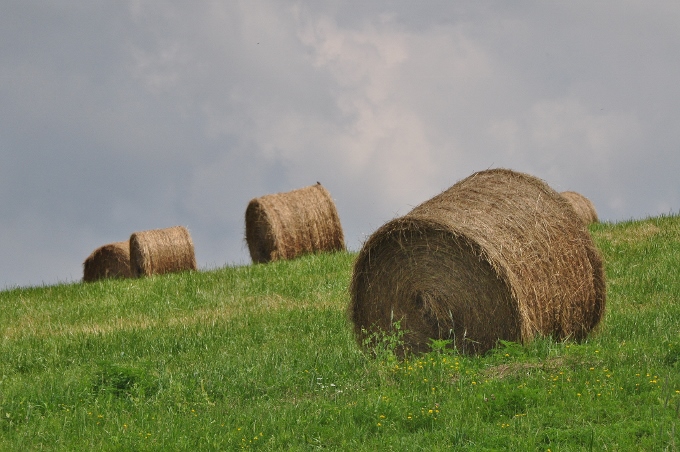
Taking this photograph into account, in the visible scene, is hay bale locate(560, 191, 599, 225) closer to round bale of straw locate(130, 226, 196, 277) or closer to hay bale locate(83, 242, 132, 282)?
round bale of straw locate(130, 226, 196, 277)

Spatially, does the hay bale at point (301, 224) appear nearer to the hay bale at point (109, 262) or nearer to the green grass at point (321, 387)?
the hay bale at point (109, 262)

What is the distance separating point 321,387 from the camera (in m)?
10.6

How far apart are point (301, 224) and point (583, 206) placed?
1072 centimetres

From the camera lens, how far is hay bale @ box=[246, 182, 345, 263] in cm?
2516

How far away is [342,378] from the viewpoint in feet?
35.8

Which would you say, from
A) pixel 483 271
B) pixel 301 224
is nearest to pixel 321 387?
pixel 483 271

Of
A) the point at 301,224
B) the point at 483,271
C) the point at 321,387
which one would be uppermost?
the point at 301,224

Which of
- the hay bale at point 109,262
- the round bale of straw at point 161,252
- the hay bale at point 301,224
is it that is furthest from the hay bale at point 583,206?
the hay bale at point 109,262

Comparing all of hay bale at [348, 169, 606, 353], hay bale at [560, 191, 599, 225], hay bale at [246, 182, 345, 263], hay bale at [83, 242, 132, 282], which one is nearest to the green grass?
hay bale at [348, 169, 606, 353]

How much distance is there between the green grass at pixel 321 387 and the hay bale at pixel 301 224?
7.49 m

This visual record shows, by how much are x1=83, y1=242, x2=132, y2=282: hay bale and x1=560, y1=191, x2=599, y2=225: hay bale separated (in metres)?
14.3

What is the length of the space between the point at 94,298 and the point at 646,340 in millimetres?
12930

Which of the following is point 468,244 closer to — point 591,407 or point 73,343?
point 591,407

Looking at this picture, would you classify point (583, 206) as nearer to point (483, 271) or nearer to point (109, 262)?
point (109, 262)
